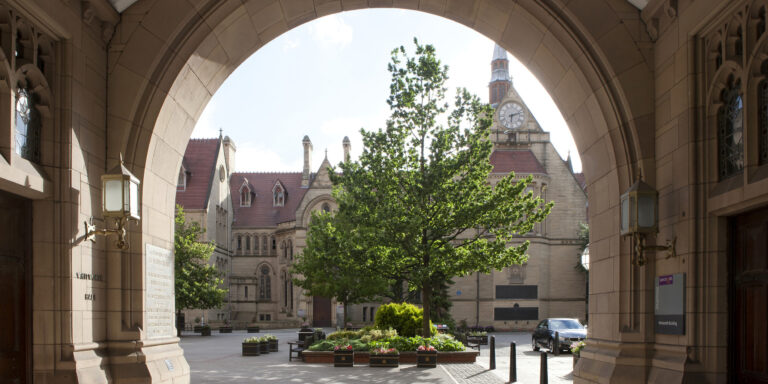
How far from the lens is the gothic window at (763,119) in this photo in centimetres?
717

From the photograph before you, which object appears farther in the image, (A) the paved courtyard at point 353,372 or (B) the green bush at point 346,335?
(B) the green bush at point 346,335

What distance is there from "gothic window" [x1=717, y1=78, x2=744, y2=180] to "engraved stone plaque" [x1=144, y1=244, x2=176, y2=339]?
300 inches

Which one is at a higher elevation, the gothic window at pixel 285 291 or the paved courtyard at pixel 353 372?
the paved courtyard at pixel 353 372

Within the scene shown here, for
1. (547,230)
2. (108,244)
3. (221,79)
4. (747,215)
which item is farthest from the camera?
(547,230)

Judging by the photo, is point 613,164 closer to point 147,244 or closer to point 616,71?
point 616,71

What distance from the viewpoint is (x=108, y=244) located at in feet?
30.3

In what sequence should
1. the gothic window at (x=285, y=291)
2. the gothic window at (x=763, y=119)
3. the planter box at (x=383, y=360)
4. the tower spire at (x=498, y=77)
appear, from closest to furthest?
the gothic window at (x=763, y=119)
the planter box at (x=383, y=360)
the gothic window at (x=285, y=291)
the tower spire at (x=498, y=77)

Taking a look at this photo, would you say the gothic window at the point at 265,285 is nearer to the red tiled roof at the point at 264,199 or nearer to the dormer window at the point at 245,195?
the red tiled roof at the point at 264,199

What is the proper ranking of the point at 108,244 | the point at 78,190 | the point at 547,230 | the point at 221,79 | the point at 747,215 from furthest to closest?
the point at 547,230 → the point at 221,79 → the point at 108,244 → the point at 78,190 → the point at 747,215

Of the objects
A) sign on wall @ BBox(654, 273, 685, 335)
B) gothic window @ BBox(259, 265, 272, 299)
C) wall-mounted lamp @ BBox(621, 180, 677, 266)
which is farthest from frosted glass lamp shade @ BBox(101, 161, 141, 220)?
gothic window @ BBox(259, 265, 272, 299)

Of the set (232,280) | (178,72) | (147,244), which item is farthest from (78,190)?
(232,280)

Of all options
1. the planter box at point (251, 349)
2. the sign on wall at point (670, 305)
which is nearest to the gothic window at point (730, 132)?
the sign on wall at point (670, 305)

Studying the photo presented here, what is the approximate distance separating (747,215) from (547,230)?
169 feet

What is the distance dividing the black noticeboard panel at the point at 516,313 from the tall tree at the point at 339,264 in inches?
567
